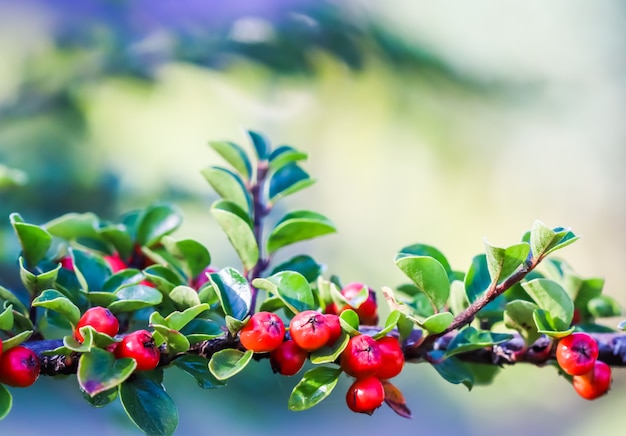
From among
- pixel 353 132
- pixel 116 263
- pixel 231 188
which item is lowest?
pixel 353 132

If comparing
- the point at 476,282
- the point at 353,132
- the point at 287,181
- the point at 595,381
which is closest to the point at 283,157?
the point at 287,181

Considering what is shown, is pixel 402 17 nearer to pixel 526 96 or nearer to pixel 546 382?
pixel 526 96

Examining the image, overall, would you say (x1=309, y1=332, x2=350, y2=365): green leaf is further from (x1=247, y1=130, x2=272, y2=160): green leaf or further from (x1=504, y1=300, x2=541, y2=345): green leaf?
(x1=247, y1=130, x2=272, y2=160): green leaf

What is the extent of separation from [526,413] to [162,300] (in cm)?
206

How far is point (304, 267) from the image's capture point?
0.67 meters

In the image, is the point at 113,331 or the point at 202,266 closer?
the point at 113,331

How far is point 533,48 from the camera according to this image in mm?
2865

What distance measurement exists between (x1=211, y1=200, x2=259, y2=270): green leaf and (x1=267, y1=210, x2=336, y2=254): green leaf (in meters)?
0.03

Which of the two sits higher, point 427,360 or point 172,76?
point 427,360

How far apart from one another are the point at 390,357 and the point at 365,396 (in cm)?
3

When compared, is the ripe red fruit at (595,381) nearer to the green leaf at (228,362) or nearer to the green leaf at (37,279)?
the green leaf at (228,362)

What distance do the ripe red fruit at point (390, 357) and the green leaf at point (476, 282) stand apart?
75 millimetres

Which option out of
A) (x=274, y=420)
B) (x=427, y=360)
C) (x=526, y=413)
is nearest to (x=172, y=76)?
(x=274, y=420)

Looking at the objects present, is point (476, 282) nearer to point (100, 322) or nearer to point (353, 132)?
point (100, 322)
